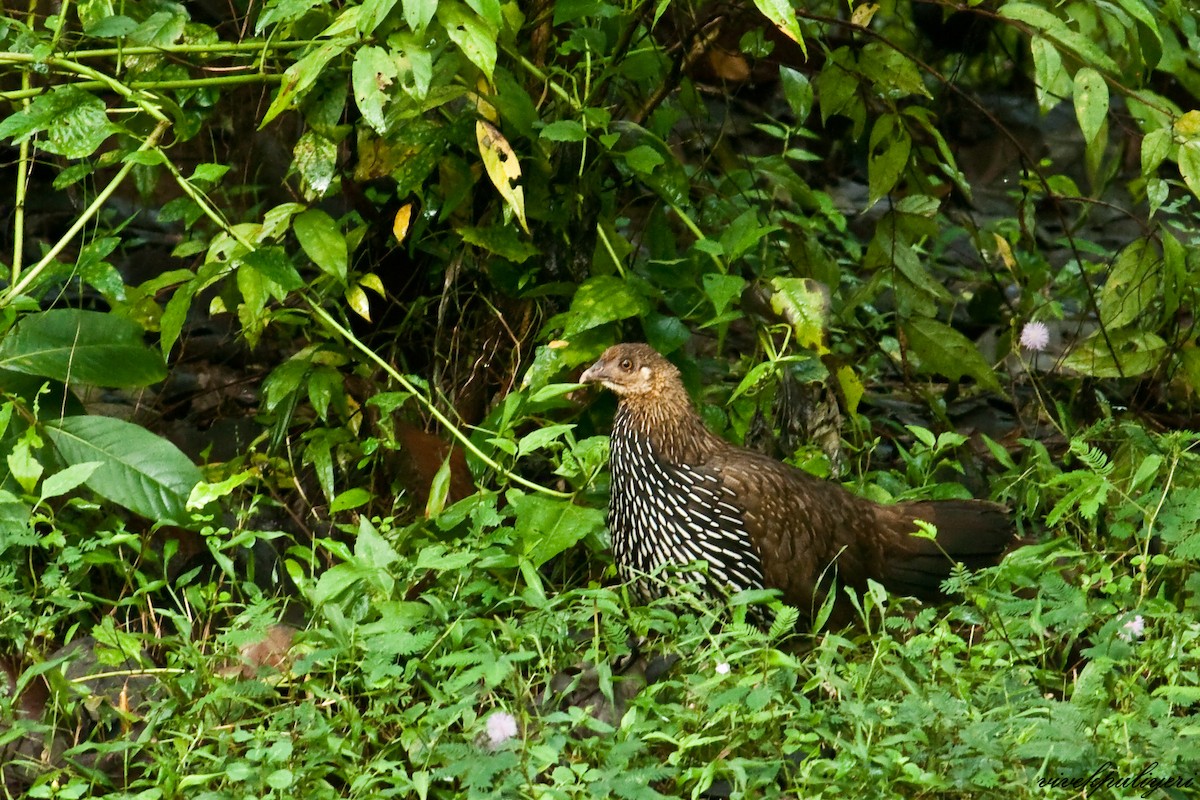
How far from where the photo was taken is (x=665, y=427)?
14.1 feet

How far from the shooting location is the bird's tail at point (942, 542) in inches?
166

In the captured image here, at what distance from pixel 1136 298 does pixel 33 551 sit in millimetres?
3470

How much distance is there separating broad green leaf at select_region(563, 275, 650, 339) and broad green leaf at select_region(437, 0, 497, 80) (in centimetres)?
112

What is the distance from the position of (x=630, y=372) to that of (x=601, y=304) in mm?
231

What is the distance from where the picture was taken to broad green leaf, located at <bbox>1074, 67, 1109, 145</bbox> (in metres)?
3.79

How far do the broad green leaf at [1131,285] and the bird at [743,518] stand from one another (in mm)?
1041

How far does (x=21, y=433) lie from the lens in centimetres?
388

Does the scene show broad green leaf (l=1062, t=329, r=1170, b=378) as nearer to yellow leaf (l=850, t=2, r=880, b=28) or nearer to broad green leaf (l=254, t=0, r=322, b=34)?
yellow leaf (l=850, t=2, r=880, b=28)

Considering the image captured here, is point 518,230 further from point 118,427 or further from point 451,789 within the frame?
point 451,789

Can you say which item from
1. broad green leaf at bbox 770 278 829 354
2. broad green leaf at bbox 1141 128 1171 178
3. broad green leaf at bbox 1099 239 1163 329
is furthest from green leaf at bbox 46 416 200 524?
broad green leaf at bbox 1099 239 1163 329

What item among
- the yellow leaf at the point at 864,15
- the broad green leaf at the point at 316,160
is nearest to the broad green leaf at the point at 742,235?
the yellow leaf at the point at 864,15

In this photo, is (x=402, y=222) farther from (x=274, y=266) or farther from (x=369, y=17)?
(x=369, y=17)

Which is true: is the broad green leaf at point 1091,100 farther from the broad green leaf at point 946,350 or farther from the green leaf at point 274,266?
the green leaf at point 274,266

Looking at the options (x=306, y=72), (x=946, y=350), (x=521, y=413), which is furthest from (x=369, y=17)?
(x=946, y=350)
